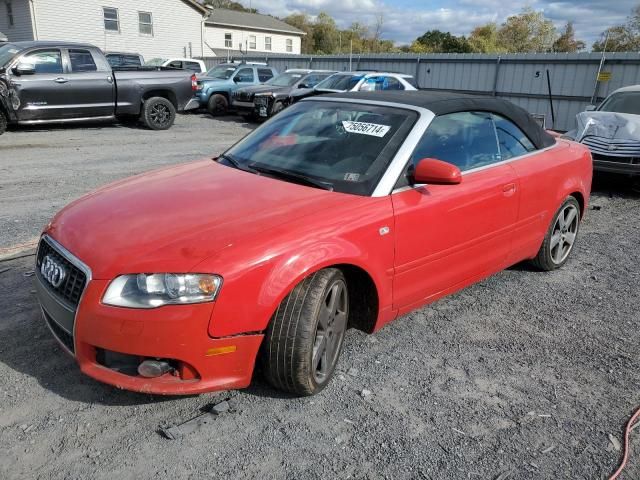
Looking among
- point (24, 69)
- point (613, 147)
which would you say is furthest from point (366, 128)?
point (24, 69)

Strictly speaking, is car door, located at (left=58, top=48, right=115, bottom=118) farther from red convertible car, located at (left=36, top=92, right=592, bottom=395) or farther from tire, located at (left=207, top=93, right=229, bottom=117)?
red convertible car, located at (left=36, top=92, right=592, bottom=395)

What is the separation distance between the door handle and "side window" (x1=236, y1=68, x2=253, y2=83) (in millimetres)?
16025

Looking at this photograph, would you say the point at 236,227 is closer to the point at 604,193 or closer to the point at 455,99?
the point at 455,99

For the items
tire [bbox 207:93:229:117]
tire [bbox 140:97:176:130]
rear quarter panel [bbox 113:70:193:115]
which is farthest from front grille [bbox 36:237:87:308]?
tire [bbox 207:93:229:117]

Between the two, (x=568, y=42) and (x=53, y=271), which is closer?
(x=53, y=271)

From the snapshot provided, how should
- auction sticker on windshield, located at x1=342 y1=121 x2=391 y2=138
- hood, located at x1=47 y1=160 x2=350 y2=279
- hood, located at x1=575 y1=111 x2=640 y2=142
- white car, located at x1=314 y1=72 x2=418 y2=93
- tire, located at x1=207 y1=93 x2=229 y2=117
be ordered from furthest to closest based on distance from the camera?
tire, located at x1=207 y1=93 x2=229 y2=117, white car, located at x1=314 y1=72 x2=418 y2=93, hood, located at x1=575 y1=111 x2=640 y2=142, auction sticker on windshield, located at x1=342 y1=121 x2=391 y2=138, hood, located at x1=47 y1=160 x2=350 y2=279

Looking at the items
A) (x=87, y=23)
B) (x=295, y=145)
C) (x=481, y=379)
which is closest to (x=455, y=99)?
(x=295, y=145)

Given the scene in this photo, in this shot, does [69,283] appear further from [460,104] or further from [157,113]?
[157,113]

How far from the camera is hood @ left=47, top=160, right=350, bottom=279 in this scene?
2482mm

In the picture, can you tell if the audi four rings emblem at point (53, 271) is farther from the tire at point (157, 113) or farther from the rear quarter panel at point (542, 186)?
the tire at point (157, 113)

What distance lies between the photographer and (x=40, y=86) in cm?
1120

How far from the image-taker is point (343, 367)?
10.4ft

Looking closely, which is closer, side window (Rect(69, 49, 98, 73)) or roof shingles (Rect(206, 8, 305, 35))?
side window (Rect(69, 49, 98, 73))

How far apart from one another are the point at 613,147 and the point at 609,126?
50cm
